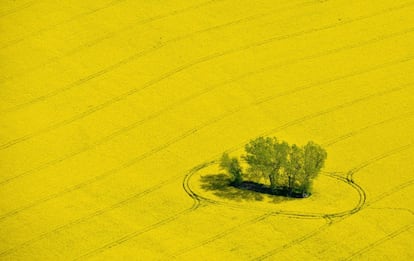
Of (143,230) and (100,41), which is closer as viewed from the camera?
(143,230)

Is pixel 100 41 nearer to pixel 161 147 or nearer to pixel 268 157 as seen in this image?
pixel 161 147

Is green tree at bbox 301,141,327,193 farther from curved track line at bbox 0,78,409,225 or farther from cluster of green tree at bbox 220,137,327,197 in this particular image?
curved track line at bbox 0,78,409,225

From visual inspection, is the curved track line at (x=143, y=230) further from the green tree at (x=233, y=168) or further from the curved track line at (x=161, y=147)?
the curved track line at (x=161, y=147)

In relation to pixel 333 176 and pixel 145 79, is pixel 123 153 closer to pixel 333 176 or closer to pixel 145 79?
pixel 145 79

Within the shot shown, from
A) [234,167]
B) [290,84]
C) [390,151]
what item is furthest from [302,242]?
[290,84]

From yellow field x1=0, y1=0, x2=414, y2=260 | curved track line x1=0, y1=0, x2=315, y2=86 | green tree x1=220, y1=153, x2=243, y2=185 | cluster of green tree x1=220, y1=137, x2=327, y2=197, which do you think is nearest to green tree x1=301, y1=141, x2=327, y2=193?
cluster of green tree x1=220, y1=137, x2=327, y2=197

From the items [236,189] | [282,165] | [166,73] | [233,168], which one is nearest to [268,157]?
[282,165]

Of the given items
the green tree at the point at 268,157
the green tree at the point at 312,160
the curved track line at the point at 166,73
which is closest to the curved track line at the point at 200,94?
the curved track line at the point at 166,73
